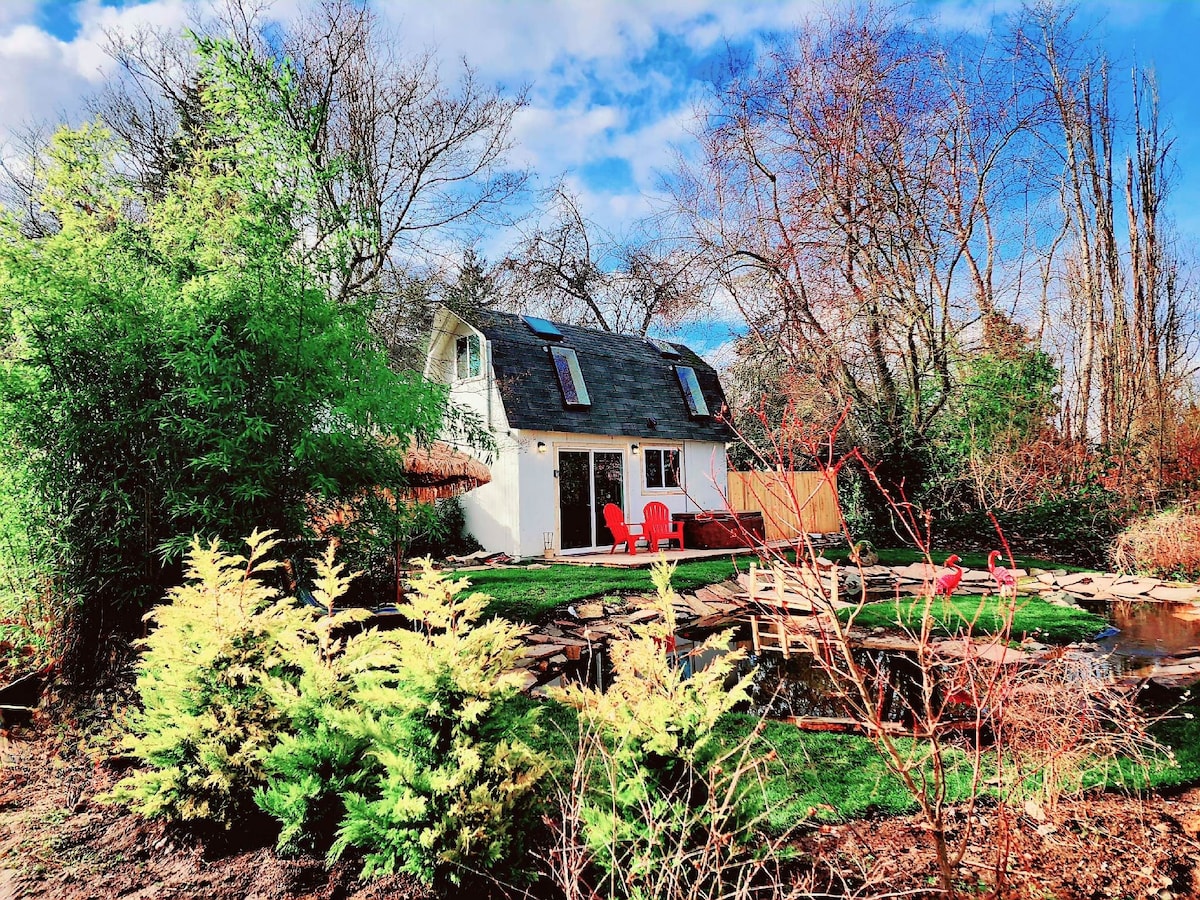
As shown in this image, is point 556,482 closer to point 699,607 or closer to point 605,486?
point 605,486

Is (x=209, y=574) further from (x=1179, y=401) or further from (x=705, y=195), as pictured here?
(x=1179, y=401)

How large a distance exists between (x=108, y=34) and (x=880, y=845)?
15.1m

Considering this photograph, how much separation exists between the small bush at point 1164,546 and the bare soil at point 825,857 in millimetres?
7280

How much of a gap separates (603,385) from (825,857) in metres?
13.1

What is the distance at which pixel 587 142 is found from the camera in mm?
10766

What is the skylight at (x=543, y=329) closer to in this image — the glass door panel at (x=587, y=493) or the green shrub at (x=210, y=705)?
the glass door panel at (x=587, y=493)

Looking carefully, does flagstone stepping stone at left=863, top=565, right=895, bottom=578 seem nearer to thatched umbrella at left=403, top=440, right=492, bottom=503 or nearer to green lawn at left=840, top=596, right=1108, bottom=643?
green lawn at left=840, top=596, right=1108, bottom=643

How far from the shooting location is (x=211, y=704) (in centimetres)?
287

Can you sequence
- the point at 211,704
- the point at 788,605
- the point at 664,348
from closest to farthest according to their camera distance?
the point at 211,704
the point at 788,605
the point at 664,348

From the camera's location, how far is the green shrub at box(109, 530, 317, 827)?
8.98ft

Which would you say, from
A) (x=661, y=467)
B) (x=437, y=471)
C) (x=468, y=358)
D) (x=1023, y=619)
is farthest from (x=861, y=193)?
(x=437, y=471)

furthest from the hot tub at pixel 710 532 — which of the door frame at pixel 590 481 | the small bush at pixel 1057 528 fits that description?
the small bush at pixel 1057 528

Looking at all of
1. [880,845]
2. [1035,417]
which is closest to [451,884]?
[880,845]

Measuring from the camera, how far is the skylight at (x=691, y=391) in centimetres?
1650
